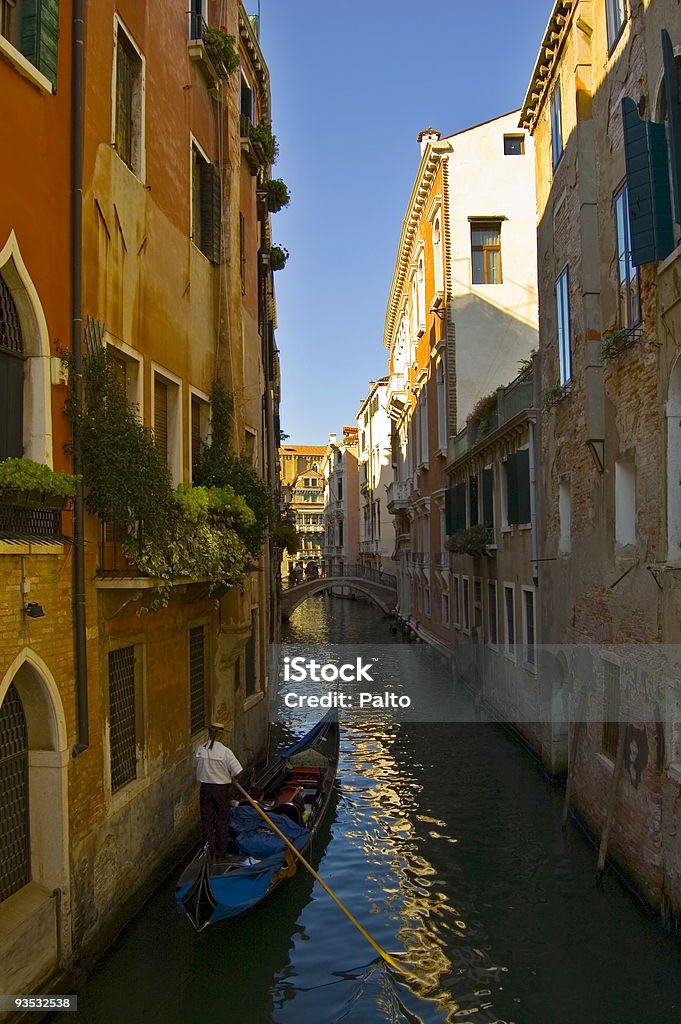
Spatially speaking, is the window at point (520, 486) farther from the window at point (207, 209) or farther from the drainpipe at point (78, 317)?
the drainpipe at point (78, 317)

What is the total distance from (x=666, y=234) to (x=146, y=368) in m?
4.73

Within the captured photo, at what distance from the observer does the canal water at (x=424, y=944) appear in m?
6.58

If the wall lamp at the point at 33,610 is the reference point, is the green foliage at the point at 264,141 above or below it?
above

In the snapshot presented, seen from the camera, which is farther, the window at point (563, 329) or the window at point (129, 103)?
the window at point (563, 329)

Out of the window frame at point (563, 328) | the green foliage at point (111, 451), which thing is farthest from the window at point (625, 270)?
the green foliage at point (111, 451)

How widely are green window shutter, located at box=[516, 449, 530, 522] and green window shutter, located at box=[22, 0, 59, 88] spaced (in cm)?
920

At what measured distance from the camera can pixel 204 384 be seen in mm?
10492

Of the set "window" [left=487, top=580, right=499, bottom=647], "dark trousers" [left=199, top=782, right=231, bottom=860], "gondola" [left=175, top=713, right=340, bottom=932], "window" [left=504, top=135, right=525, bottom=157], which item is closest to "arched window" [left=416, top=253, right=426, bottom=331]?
"window" [left=504, top=135, right=525, bottom=157]

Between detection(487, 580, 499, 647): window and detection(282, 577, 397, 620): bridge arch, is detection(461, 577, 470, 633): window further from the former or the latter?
detection(282, 577, 397, 620): bridge arch

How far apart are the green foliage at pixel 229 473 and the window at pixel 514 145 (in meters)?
17.0

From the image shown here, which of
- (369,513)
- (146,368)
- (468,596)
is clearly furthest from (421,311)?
(369,513)

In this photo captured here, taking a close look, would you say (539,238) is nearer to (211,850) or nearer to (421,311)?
(211,850)

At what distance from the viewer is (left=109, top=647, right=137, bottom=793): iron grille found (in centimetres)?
775

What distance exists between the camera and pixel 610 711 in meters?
9.61
